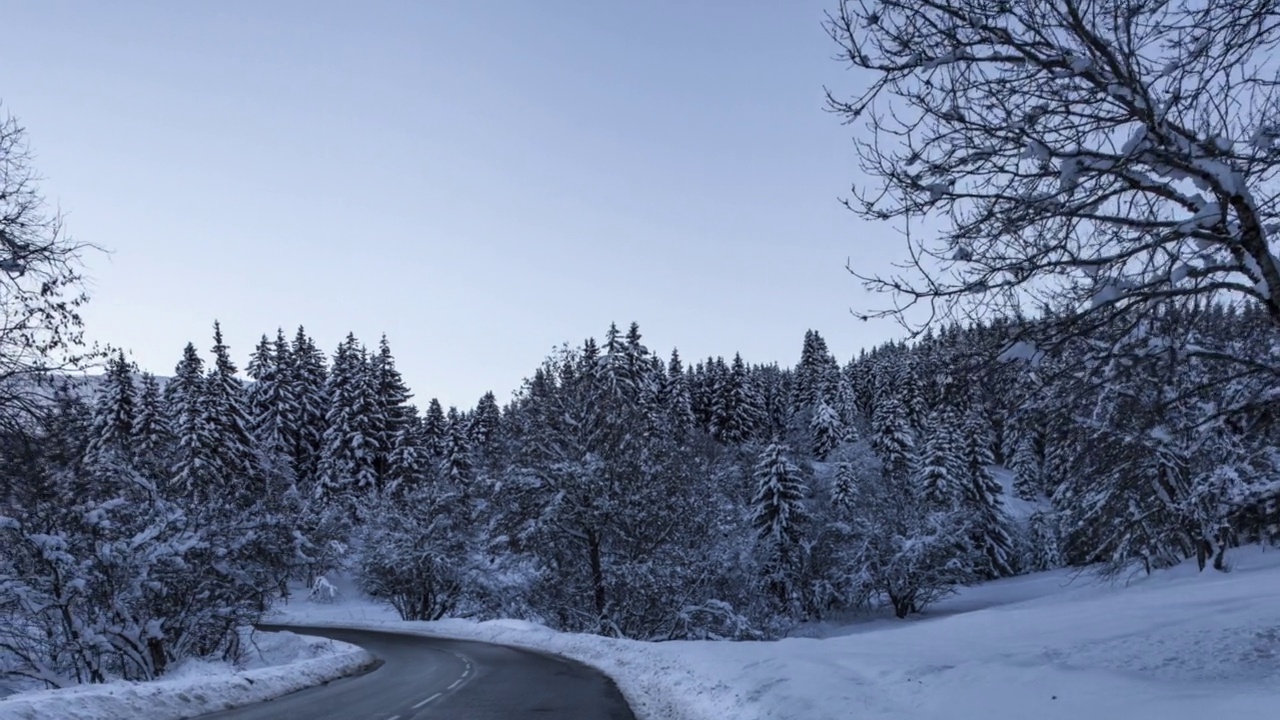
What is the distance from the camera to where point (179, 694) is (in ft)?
40.2

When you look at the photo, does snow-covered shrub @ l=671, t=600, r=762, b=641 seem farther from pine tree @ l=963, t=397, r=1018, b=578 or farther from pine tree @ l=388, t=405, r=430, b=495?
pine tree @ l=963, t=397, r=1018, b=578

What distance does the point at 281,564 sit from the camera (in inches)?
840

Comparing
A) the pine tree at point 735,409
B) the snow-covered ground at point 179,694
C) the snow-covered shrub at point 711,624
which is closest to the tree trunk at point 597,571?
the snow-covered shrub at point 711,624

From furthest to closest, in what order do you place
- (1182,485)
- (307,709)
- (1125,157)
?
(1182,485) → (307,709) → (1125,157)

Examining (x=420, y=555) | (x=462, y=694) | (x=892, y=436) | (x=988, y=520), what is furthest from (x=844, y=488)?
(x=462, y=694)

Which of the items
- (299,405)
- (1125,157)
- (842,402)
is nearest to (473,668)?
(1125,157)

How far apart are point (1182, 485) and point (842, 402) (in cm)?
8475

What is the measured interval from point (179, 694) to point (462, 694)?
464cm

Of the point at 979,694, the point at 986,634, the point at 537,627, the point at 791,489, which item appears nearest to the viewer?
the point at 979,694

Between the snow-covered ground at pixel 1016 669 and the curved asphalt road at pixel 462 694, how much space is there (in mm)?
844

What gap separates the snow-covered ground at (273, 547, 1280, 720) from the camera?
803 centimetres

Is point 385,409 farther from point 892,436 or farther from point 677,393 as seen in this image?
point 892,436

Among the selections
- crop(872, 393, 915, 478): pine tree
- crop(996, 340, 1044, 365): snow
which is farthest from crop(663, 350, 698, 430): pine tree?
crop(996, 340, 1044, 365): snow

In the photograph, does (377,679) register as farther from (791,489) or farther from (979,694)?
(791,489)
